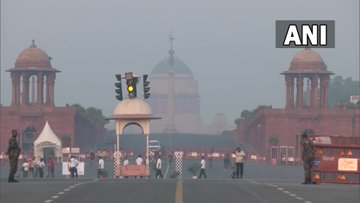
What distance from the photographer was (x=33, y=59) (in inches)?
6722

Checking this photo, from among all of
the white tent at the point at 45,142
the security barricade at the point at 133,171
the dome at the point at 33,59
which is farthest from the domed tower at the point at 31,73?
the security barricade at the point at 133,171

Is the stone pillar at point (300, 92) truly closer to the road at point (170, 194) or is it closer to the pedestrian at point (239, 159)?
the pedestrian at point (239, 159)

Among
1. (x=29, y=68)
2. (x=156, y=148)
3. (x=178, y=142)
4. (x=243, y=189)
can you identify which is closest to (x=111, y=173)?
(x=156, y=148)

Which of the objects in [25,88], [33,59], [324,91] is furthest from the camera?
[324,91]

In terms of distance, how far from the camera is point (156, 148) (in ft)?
484

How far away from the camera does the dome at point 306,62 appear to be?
174m

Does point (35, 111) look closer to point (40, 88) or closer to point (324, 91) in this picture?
point (40, 88)

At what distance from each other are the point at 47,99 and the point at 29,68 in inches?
205

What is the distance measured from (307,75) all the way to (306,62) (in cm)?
182

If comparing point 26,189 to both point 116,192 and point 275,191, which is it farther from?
point 275,191

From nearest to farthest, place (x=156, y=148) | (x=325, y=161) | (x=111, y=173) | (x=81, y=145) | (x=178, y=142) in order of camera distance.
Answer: (x=325, y=161) → (x=111, y=173) → (x=156, y=148) → (x=81, y=145) → (x=178, y=142)

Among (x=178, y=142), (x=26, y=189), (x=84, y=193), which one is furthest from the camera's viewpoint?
(x=178, y=142)

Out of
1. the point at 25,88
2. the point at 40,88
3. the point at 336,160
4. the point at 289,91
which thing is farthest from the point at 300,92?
the point at 336,160

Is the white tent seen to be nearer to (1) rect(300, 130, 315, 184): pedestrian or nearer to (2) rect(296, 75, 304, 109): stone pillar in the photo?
(2) rect(296, 75, 304, 109): stone pillar
